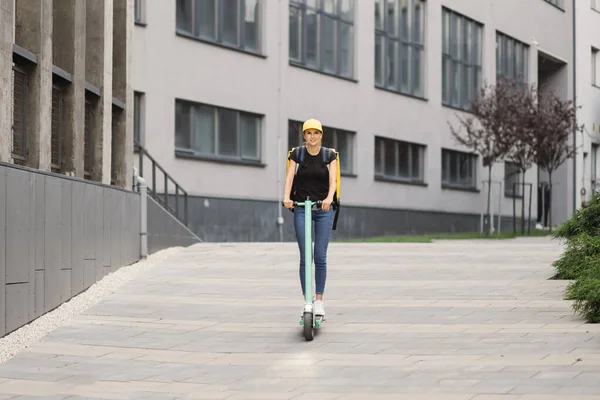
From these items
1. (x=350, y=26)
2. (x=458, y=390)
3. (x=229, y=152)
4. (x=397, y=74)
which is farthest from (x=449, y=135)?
(x=458, y=390)

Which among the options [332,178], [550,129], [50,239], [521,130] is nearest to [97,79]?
[50,239]

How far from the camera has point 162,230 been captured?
64.5 feet

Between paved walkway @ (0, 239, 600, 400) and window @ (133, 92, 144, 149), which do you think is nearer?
paved walkway @ (0, 239, 600, 400)

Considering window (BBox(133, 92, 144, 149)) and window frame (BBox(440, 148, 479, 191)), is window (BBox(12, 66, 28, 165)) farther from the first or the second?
window frame (BBox(440, 148, 479, 191))

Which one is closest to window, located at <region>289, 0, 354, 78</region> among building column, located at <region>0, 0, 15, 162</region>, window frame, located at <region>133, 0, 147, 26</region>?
window frame, located at <region>133, 0, 147, 26</region>

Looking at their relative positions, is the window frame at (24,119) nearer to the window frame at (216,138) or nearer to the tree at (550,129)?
the window frame at (216,138)

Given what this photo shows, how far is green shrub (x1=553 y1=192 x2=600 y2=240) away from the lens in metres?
13.5

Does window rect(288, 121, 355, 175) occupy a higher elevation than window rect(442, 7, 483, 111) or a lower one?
lower

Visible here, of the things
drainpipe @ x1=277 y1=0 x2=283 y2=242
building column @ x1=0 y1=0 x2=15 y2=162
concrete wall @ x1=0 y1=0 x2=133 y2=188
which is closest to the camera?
building column @ x1=0 y1=0 x2=15 y2=162

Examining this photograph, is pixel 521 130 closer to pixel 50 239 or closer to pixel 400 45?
pixel 400 45

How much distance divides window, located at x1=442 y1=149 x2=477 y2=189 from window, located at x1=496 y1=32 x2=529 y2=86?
3930 mm

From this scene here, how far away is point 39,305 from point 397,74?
92.7 feet

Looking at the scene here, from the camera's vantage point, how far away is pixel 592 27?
188 feet

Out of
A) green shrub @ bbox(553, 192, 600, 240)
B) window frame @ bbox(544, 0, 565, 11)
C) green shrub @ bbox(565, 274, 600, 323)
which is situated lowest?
green shrub @ bbox(565, 274, 600, 323)
